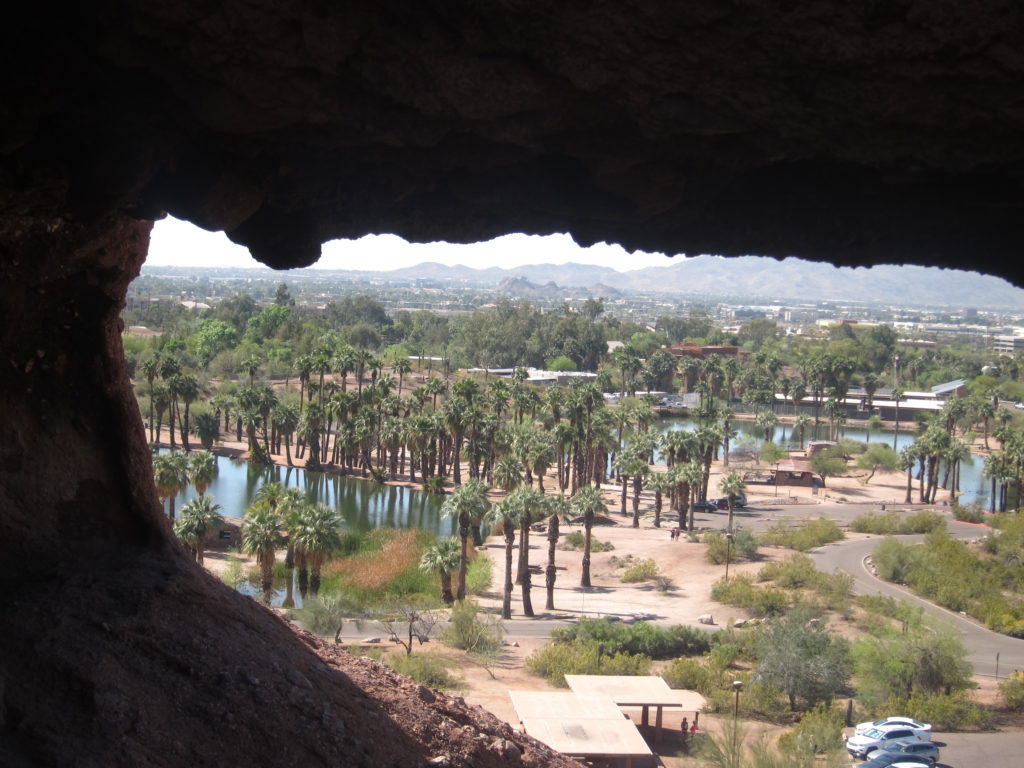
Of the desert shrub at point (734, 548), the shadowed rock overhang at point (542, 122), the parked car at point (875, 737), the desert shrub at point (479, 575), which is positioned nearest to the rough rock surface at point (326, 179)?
the shadowed rock overhang at point (542, 122)

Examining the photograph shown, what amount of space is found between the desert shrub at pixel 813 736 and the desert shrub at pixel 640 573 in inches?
724

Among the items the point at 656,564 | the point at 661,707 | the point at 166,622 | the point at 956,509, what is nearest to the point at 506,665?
the point at 661,707

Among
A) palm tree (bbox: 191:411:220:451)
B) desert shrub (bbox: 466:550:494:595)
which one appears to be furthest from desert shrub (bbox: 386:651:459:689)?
palm tree (bbox: 191:411:220:451)

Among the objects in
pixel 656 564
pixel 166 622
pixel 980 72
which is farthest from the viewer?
pixel 656 564

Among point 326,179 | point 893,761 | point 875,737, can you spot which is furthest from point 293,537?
point 326,179

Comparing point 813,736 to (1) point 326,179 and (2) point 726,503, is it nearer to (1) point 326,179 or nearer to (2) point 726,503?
(1) point 326,179

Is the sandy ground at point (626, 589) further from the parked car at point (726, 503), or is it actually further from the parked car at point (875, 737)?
the parked car at point (875, 737)

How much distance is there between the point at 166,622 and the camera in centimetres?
777

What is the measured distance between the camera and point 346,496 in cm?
5716

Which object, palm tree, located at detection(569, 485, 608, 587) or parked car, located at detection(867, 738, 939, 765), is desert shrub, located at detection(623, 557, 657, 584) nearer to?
palm tree, located at detection(569, 485, 608, 587)

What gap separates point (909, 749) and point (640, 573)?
2144cm

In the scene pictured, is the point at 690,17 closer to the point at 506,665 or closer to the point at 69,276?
the point at 69,276

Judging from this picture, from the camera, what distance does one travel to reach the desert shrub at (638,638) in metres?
29.0

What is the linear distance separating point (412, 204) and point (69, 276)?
266 cm
